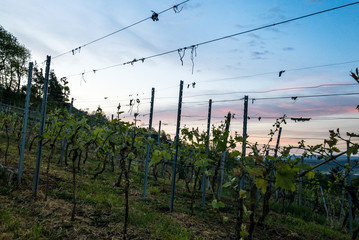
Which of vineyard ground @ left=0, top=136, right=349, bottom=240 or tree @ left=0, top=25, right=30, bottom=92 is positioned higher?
tree @ left=0, top=25, right=30, bottom=92

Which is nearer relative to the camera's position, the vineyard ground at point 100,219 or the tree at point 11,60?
the vineyard ground at point 100,219

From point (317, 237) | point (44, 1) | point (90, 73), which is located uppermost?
point (44, 1)

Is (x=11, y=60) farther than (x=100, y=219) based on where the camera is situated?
Yes

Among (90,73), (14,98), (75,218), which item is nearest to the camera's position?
(75,218)

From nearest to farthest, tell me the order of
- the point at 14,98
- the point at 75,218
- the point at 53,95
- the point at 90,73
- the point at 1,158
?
the point at 75,218, the point at 90,73, the point at 1,158, the point at 14,98, the point at 53,95

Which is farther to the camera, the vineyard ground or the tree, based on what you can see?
the tree

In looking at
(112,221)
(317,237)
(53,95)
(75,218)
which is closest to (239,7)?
(112,221)

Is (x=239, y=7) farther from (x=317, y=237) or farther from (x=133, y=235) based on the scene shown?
(x=317, y=237)

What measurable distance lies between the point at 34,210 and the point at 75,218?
2.81ft

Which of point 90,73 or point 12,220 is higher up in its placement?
point 90,73

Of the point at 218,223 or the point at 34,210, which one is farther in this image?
the point at 218,223

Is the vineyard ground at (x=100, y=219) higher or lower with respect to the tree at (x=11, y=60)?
lower

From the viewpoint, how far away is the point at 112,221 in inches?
167

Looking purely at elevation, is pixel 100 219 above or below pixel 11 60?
below
